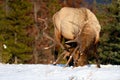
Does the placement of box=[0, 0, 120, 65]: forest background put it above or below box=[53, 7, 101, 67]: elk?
below

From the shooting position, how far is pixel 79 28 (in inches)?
577

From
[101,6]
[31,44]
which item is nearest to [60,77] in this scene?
[101,6]

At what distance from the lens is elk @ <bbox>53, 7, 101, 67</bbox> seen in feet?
45.3

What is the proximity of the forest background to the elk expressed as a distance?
460 cm

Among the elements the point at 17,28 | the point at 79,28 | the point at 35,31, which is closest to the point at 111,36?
the point at 17,28

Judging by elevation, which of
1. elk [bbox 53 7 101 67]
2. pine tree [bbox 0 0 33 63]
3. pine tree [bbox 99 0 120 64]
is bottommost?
pine tree [bbox 0 0 33 63]

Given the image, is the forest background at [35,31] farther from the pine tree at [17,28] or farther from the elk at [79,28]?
the elk at [79,28]

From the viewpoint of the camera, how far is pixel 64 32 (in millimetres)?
15930

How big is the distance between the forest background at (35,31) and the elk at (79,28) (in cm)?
460

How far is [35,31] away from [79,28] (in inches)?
1599

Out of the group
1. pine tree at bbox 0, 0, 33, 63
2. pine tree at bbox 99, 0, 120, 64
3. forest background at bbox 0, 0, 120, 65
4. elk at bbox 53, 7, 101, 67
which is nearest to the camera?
elk at bbox 53, 7, 101, 67

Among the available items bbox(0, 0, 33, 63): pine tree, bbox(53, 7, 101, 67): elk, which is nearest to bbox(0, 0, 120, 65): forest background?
bbox(0, 0, 33, 63): pine tree

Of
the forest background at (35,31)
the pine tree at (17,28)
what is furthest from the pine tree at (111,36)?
the pine tree at (17,28)

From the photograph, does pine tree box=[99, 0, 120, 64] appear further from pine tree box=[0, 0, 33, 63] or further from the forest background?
pine tree box=[0, 0, 33, 63]
